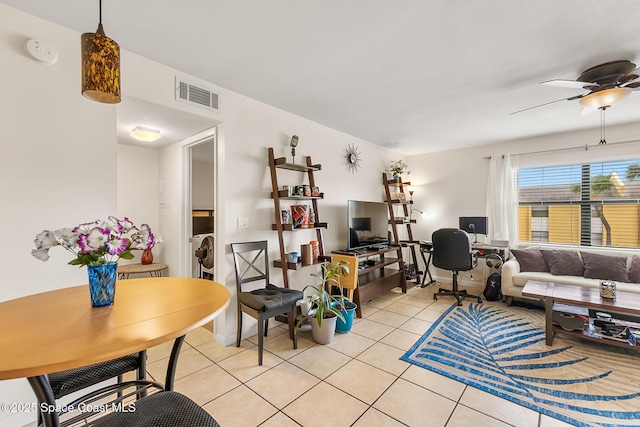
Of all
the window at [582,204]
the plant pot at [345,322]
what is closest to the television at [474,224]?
the window at [582,204]

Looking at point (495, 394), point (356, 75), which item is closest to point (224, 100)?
point (356, 75)

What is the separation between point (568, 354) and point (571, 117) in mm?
2782

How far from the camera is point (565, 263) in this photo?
142 inches

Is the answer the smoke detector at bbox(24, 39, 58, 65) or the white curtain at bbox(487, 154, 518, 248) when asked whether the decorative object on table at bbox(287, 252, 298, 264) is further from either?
the white curtain at bbox(487, 154, 518, 248)

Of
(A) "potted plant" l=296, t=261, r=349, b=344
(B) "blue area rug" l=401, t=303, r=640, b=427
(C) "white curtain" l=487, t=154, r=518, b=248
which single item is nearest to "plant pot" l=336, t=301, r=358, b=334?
(A) "potted plant" l=296, t=261, r=349, b=344

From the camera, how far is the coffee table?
2367 millimetres

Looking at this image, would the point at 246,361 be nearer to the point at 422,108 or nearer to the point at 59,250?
the point at 59,250

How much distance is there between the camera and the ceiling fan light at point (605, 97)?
7.18ft

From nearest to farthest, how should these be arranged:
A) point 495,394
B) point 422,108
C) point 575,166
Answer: point 495,394 → point 422,108 → point 575,166

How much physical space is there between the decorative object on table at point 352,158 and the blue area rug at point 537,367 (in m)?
2.40

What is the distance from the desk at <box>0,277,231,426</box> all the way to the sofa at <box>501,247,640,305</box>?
3.95 metres

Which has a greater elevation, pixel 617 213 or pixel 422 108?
pixel 422 108

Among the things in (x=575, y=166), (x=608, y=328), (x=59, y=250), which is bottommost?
(x=608, y=328)

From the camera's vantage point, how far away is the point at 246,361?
2.35 metres
